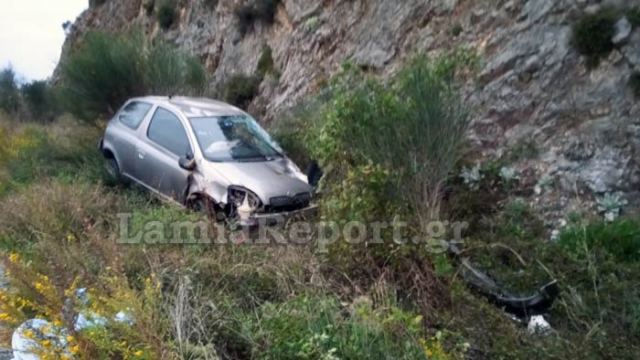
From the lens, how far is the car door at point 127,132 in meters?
9.70

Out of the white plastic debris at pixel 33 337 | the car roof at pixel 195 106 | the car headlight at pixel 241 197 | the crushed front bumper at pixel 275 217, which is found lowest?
the crushed front bumper at pixel 275 217

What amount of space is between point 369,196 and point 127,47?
882 centimetres

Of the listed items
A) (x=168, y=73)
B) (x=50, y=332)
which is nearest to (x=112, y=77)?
(x=168, y=73)

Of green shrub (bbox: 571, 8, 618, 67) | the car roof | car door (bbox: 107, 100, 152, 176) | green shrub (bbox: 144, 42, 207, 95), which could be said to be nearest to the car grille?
the car roof

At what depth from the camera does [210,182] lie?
27.0 ft

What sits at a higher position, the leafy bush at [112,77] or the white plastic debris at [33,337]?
the leafy bush at [112,77]

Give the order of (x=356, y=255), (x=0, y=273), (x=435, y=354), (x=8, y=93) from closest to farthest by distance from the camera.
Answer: (x=435, y=354) → (x=0, y=273) → (x=356, y=255) → (x=8, y=93)

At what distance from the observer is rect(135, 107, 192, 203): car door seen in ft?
28.5

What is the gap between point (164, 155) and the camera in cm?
905

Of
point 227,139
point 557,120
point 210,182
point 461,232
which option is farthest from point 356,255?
point 557,120

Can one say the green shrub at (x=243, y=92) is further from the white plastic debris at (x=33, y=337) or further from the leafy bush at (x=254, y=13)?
the white plastic debris at (x=33, y=337)

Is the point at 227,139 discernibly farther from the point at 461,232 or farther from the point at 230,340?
the point at 230,340

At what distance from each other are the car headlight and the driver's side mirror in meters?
0.73

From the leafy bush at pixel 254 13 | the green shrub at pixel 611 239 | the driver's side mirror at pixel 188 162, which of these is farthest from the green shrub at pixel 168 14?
the green shrub at pixel 611 239
